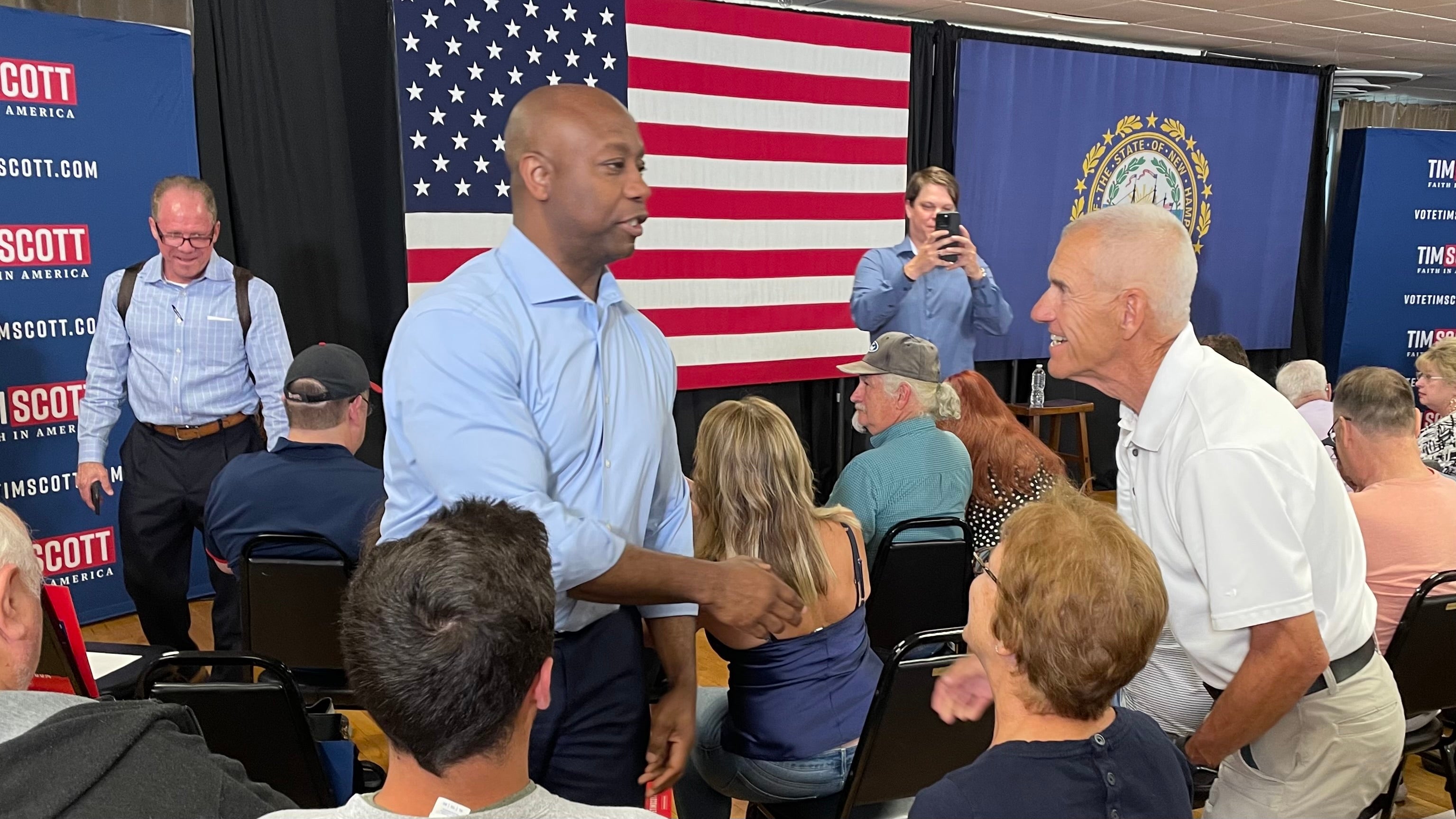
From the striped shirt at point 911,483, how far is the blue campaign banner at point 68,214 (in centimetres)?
314

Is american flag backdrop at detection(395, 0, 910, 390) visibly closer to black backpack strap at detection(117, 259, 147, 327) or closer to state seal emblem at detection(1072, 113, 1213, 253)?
black backpack strap at detection(117, 259, 147, 327)

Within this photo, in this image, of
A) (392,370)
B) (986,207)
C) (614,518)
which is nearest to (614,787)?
(614,518)

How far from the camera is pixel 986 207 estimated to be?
272 inches

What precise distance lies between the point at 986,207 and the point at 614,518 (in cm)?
572

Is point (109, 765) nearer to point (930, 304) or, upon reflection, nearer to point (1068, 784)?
point (1068, 784)

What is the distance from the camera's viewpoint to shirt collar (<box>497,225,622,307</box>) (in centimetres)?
163

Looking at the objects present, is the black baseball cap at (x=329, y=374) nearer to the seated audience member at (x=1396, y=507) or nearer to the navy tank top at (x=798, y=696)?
the navy tank top at (x=798, y=696)

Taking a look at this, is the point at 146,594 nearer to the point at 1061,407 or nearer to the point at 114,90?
the point at 114,90

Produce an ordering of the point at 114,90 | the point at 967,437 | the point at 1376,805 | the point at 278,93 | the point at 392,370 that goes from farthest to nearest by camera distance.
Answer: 1. the point at 278,93
2. the point at 114,90
3. the point at 967,437
4. the point at 1376,805
5. the point at 392,370

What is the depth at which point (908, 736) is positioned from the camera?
6.82 ft

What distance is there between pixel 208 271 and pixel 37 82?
3.79 feet

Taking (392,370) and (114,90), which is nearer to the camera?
(392,370)

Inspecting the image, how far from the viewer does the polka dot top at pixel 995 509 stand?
326 cm

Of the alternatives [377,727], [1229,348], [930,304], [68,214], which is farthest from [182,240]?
[1229,348]
